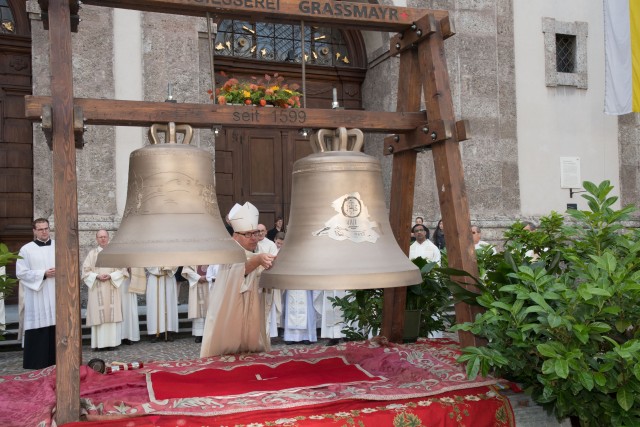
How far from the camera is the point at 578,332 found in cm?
297

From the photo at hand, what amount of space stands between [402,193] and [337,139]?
970mm

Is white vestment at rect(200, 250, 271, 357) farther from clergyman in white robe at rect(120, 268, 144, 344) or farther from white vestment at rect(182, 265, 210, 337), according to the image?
clergyman in white robe at rect(120, 268, 144, 344)

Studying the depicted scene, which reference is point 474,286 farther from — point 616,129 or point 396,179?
point 616,129

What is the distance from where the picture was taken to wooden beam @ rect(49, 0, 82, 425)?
305cm

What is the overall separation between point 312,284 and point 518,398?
4.42ft

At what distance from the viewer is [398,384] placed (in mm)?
3510

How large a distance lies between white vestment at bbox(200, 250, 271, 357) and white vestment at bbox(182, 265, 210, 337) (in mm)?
5165

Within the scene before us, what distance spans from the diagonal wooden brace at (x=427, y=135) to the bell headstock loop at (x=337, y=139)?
0.52 metres

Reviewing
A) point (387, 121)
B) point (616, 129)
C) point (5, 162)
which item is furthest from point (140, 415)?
point (616, 129)

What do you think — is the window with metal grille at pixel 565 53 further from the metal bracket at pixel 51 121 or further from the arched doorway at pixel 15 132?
the metal bracket at pixel 51 121

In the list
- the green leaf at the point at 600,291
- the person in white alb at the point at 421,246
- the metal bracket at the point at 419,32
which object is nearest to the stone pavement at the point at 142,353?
the person in white alb at the point at 421,246

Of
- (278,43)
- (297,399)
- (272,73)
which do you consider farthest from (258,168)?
(297,399)

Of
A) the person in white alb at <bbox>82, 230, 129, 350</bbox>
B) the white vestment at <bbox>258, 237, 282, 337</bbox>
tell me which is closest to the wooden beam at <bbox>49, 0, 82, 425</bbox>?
the person in white alb at <bbox>82, 230, 129, 350</bbox>

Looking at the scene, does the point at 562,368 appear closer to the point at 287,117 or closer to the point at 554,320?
the point at 554,320
